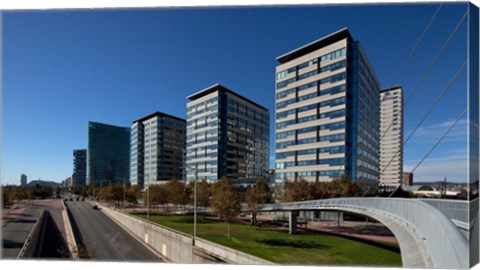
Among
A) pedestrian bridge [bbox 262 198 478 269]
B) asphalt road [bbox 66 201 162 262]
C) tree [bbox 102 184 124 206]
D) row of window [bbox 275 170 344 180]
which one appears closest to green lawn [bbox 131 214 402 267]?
pedestrian bridge [bbox 262 198 478 269]

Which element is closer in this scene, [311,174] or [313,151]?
[311,174]

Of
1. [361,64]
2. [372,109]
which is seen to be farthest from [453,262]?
[372,109]

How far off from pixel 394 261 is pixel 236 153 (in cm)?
6207

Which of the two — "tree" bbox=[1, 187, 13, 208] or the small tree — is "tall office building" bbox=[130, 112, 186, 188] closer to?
the small tree

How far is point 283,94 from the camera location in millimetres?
60812

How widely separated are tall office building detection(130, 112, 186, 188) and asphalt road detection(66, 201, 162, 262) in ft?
153

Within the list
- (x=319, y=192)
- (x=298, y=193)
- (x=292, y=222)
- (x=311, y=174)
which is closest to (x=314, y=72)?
(x=311, y=174)

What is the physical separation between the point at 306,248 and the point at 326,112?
3469 cm

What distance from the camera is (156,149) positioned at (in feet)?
317

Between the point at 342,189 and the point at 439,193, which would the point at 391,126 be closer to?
the point at 439,193

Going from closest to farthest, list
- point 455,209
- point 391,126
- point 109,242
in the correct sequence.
Answer: point 455,209
point 109,242
point 391,126

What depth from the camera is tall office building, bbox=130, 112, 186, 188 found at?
96438 millimetres

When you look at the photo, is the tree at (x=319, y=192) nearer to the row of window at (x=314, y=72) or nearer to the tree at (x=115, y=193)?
the row of window at (x=314, y=72)

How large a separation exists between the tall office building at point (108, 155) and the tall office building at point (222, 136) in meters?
21.2
